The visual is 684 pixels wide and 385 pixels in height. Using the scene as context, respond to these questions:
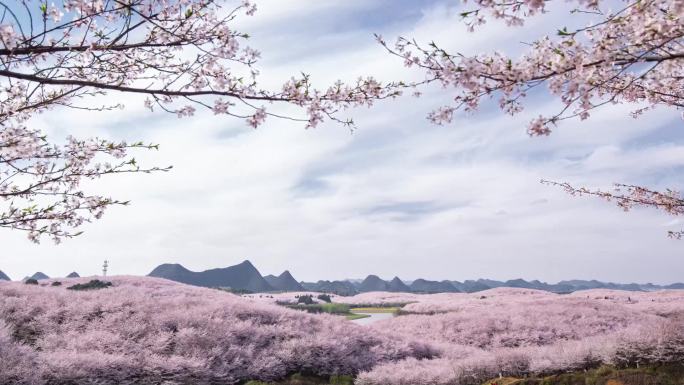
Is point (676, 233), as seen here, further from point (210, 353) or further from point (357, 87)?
point (210, 353)

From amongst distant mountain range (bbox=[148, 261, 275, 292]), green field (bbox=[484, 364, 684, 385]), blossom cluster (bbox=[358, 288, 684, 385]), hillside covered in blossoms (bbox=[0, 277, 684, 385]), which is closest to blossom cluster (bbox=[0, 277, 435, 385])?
hillside covered in blossoms (bbox=[0, 277, 684, 385])

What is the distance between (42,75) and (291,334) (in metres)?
9.53

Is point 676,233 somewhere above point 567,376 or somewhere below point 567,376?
above

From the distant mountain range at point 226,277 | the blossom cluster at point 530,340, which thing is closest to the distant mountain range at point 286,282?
the distant mountain range at point 226,277

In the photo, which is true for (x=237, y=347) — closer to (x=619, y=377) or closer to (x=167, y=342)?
(x=167, y=342)

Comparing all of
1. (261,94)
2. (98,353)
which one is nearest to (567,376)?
(261,94)

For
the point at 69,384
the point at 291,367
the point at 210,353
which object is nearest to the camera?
the point at 69,384

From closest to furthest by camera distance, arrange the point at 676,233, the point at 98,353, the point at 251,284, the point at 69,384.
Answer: the point at 69,384
the point at 98,353
the point at 676,233
the point at 251,284

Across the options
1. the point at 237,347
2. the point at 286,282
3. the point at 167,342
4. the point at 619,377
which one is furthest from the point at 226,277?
the point at 619,377

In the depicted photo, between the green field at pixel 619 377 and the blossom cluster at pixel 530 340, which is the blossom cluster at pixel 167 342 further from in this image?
the green field at pixel 619 377

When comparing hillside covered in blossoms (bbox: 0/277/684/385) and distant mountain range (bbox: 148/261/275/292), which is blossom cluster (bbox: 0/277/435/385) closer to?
hillside covered in blossoms (bbox: 0/277/684/385)

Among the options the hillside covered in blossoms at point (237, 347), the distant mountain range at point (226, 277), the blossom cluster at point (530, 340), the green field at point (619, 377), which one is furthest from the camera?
the distant mountain range at point (226, 277)

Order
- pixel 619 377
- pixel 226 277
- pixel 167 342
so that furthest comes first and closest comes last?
1. pixel 226 277
2. pixel 167 342
3. pixel 619 377

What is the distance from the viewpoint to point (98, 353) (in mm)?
9422
